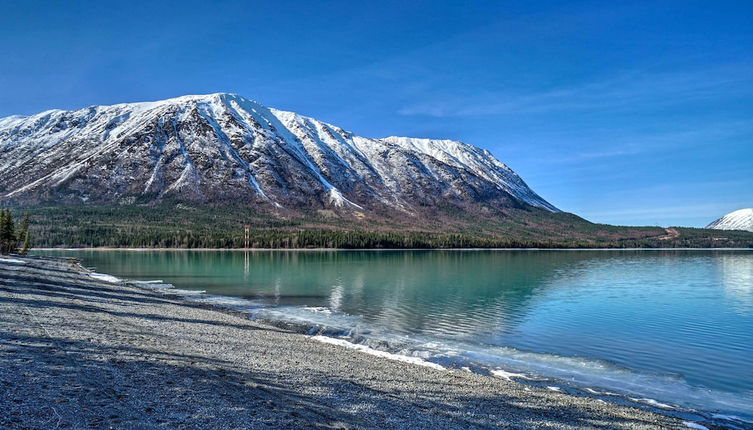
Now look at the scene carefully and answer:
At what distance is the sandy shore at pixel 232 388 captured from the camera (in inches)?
544

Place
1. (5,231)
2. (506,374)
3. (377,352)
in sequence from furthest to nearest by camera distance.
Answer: (5,231) < (377,352) < (506,374)

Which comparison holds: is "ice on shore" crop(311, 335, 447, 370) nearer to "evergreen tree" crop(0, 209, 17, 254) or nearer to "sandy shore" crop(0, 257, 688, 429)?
"sandy shore" crop(0, 257, 688, 429)

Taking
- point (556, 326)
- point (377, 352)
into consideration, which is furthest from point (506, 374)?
point (556, 326)

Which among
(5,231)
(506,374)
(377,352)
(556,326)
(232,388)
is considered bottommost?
(556,326)

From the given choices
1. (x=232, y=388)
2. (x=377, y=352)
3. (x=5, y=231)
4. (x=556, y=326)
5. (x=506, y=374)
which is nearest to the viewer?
(x=232, y=388)

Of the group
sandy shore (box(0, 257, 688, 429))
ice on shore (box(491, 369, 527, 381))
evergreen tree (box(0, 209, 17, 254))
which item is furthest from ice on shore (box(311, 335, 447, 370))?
evergreen tree (box(0, 209, 17, 254))

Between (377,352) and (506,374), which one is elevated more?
(377,352)

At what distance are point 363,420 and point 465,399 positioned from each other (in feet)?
16.3

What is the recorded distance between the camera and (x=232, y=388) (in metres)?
17.1

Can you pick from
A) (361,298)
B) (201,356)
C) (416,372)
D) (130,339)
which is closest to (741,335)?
(416,372)

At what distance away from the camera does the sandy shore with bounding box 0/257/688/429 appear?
13.8m

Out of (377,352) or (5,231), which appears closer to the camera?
(377,352)

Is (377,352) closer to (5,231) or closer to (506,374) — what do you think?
(506,374)

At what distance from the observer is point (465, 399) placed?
18.4 metres
